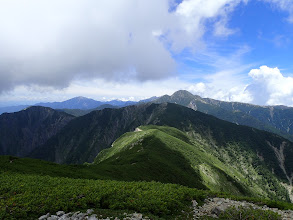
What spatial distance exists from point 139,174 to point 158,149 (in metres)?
61.4

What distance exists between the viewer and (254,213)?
20625 mm

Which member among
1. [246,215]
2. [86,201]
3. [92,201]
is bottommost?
[246,215]

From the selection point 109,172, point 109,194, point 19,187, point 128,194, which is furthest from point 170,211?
point 109,172

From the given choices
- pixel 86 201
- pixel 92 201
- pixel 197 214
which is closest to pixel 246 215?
pixel 197 214

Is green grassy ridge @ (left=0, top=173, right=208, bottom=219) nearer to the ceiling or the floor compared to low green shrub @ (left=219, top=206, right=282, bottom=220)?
nearer to the ceiling

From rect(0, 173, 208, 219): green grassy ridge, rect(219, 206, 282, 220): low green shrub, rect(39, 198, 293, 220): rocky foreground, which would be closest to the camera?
rect(39, 198, 293, 220): rocky foreground

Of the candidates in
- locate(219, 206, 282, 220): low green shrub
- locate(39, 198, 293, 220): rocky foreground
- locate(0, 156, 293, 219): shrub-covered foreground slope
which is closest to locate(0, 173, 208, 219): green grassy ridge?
locate(0, 156, 293, 219): shrub-covered foreground slope

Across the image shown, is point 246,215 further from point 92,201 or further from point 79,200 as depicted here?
point 79,200

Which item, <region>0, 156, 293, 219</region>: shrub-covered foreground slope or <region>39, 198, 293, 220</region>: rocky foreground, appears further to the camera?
<region>0, 156, 293, 219</region>: shrub-covered foreground slope

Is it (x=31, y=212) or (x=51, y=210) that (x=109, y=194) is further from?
(x=31, y=212)

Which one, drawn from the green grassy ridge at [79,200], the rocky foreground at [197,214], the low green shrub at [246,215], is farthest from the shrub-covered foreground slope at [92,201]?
the low green shrub at [246,215]

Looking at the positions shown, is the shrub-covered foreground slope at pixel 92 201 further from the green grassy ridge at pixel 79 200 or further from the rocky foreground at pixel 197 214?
the rocky foreground at pixel 197 214

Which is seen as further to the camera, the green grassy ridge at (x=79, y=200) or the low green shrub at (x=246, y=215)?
the green grassy ridge at (x=79, y=200)

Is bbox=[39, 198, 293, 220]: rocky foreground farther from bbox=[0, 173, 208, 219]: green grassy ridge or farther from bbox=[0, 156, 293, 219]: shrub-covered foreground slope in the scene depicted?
bbox=[0, 173, 208, 219]: green grassy ridge
